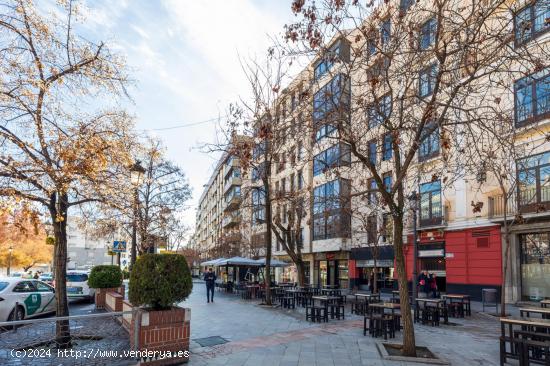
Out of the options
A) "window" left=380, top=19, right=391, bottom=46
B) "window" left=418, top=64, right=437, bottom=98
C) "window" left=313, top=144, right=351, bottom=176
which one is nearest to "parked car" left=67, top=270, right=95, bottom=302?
"window" left=313, top=144, right=351, bottom=176

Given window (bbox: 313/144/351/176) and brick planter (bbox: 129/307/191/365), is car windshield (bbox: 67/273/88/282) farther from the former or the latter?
brick planter (bbox: 129/307/191/365)

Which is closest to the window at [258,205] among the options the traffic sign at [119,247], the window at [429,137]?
the traffic sign at [119,247]

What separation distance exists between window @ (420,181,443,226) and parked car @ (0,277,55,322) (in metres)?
19.4

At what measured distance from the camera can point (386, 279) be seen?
30422 millimetres

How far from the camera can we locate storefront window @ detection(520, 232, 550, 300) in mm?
19219

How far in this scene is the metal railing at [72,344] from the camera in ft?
21.0

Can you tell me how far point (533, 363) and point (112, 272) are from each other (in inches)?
580

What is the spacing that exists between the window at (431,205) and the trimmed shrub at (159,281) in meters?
19.4

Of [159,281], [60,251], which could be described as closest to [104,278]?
[60,251]

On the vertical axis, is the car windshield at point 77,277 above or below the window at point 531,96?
below

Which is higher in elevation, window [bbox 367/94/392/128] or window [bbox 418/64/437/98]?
window [bbox 418/64/437/98]

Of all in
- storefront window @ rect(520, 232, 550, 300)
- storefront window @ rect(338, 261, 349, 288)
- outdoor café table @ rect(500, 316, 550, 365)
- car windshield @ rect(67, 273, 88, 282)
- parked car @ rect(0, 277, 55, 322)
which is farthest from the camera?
storefront window @ rect(338, 261, 349, 288)

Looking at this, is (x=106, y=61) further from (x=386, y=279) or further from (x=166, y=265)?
(x=386, y=279)

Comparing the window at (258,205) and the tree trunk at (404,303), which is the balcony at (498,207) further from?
the tree trunk at (404,303)
